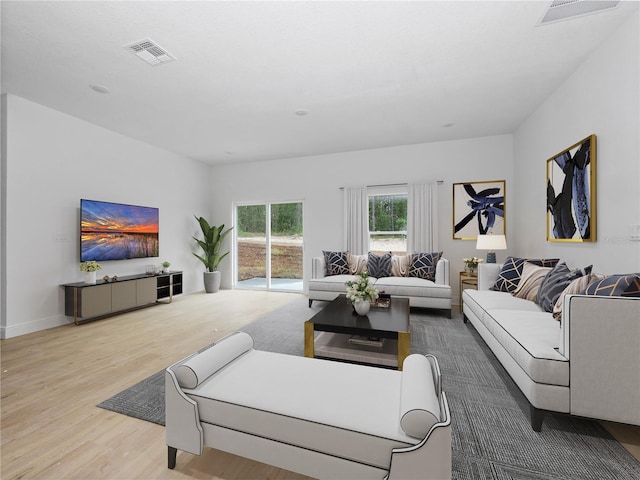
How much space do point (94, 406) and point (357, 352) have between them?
6.11 ft

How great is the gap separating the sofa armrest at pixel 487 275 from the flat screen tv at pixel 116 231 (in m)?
5.03

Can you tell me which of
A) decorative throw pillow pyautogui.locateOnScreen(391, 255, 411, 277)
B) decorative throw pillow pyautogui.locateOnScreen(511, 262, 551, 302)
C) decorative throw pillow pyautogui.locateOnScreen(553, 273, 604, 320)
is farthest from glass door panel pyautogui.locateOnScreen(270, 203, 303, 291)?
decorative throw pillow pyautogui.locateOnScreen(553, 273, 604, 320)

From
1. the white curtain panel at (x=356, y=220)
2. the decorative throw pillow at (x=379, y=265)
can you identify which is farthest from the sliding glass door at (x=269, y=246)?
the decorative throw pillow at (x=379, y=265)

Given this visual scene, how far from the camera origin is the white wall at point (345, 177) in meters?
4.75

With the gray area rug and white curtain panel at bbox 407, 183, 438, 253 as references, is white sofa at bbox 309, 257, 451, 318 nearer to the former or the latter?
white curtain panel at bbox 407, 183, 438, 253

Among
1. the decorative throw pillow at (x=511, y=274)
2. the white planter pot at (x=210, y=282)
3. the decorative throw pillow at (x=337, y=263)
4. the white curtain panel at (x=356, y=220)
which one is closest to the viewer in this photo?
the decorative throw pillow at (x=511, y=274)

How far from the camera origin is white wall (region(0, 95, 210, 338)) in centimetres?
324

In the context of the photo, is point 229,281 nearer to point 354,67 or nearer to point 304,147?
point 304,147

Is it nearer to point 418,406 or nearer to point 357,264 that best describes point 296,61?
point 418,406

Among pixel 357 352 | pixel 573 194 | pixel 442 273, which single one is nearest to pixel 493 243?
pixel 442 273

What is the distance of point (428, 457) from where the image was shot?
987 mm

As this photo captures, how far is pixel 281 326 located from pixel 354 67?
293 centimetres

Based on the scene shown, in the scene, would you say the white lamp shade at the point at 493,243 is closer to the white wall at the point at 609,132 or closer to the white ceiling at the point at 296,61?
the white wall at the point at 609,132

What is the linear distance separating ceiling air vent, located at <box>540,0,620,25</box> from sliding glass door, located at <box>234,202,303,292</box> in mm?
4423
